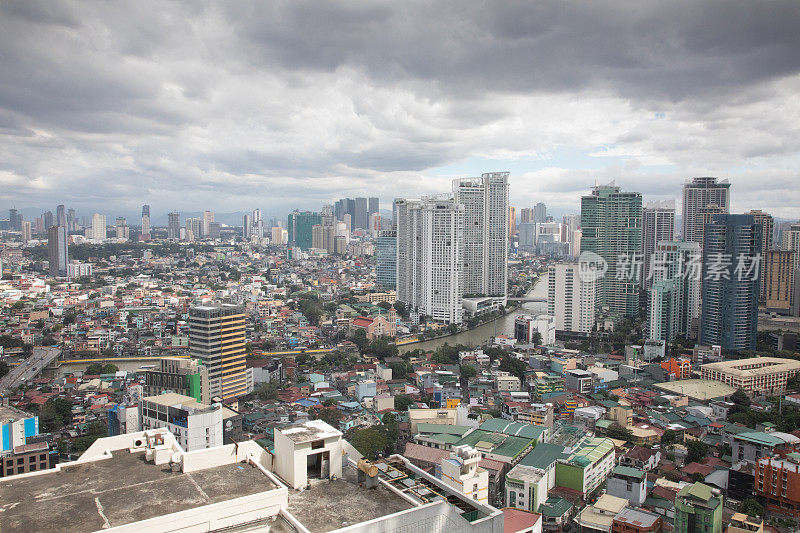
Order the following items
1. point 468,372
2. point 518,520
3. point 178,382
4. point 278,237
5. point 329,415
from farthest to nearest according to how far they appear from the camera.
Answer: point 278,237 < point 468,372 < point 329,415 < point 178,382 < point 518,520

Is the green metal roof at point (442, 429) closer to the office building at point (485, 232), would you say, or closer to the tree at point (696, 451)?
the tree at point (696, 451)

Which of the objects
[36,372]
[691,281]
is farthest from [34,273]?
[691,281]

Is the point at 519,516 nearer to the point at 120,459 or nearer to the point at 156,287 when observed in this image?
the point at 120,459

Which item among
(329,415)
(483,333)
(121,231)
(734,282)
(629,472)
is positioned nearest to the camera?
(629,472)

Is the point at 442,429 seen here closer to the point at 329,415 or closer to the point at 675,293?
the point at 329,415

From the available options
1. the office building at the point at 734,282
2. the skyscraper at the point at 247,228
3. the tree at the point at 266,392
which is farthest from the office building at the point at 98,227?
the office building at the point at 734,282

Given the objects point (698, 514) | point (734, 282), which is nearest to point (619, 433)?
point (698, 514)
